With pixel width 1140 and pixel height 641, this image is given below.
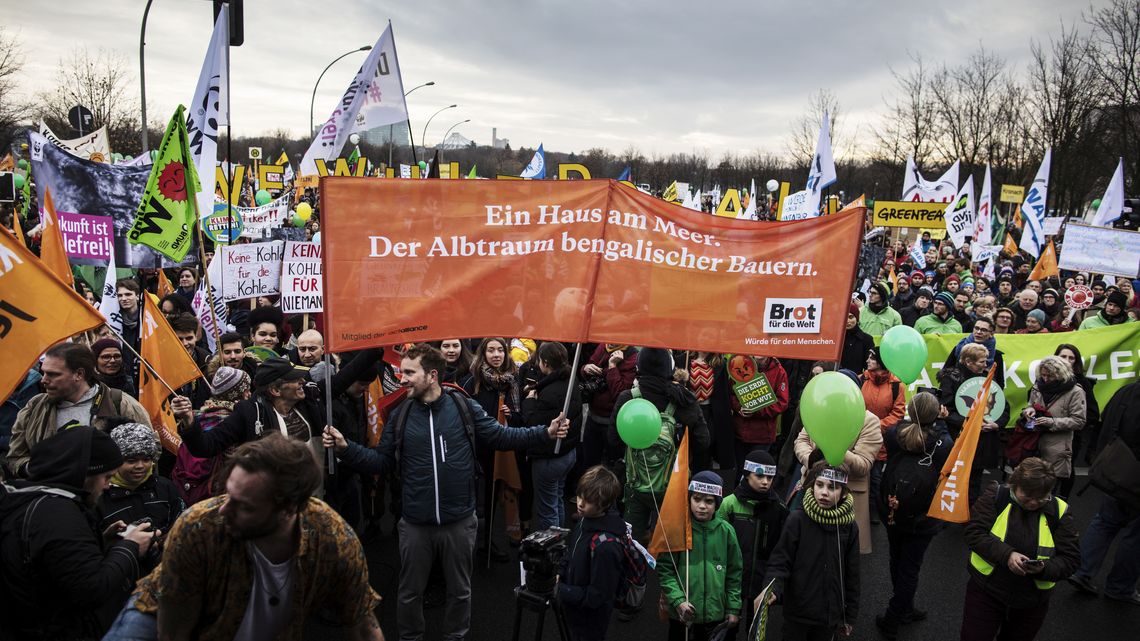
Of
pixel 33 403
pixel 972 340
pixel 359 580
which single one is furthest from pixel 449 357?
pixel 972 340

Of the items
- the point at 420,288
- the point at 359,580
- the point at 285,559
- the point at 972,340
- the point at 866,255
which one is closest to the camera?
the point at 285,559

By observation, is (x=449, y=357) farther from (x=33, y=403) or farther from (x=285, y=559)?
(x=285, y=559)

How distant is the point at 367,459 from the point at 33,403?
178 centimetres

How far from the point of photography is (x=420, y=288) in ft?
12.7

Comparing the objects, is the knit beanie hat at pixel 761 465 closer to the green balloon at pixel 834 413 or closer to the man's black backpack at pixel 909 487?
the green balloon at pixel 834 413

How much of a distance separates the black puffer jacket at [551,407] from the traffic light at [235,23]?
6.14 m

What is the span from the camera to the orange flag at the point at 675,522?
4.05 metres

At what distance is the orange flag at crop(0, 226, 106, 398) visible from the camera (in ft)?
11.1

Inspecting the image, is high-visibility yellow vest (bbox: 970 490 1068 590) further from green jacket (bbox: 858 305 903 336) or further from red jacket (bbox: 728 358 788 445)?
green jacket (bbox: 858 305 903 336)

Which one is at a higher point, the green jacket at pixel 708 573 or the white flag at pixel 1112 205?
the white flag at pixel 1112 205

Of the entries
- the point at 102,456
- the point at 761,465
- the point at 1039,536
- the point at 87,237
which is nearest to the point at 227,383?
the point at 102,456

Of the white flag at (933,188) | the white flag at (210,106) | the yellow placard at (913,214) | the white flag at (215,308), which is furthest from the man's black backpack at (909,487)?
the white flag at (933,188)

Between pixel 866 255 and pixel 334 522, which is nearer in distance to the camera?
pixel 334 522

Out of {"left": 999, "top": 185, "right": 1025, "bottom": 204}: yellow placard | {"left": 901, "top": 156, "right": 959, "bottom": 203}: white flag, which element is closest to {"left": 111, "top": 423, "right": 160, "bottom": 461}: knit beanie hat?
{"left": 901, "top": 156, "right": 959, "bottom": 203}: white flag
